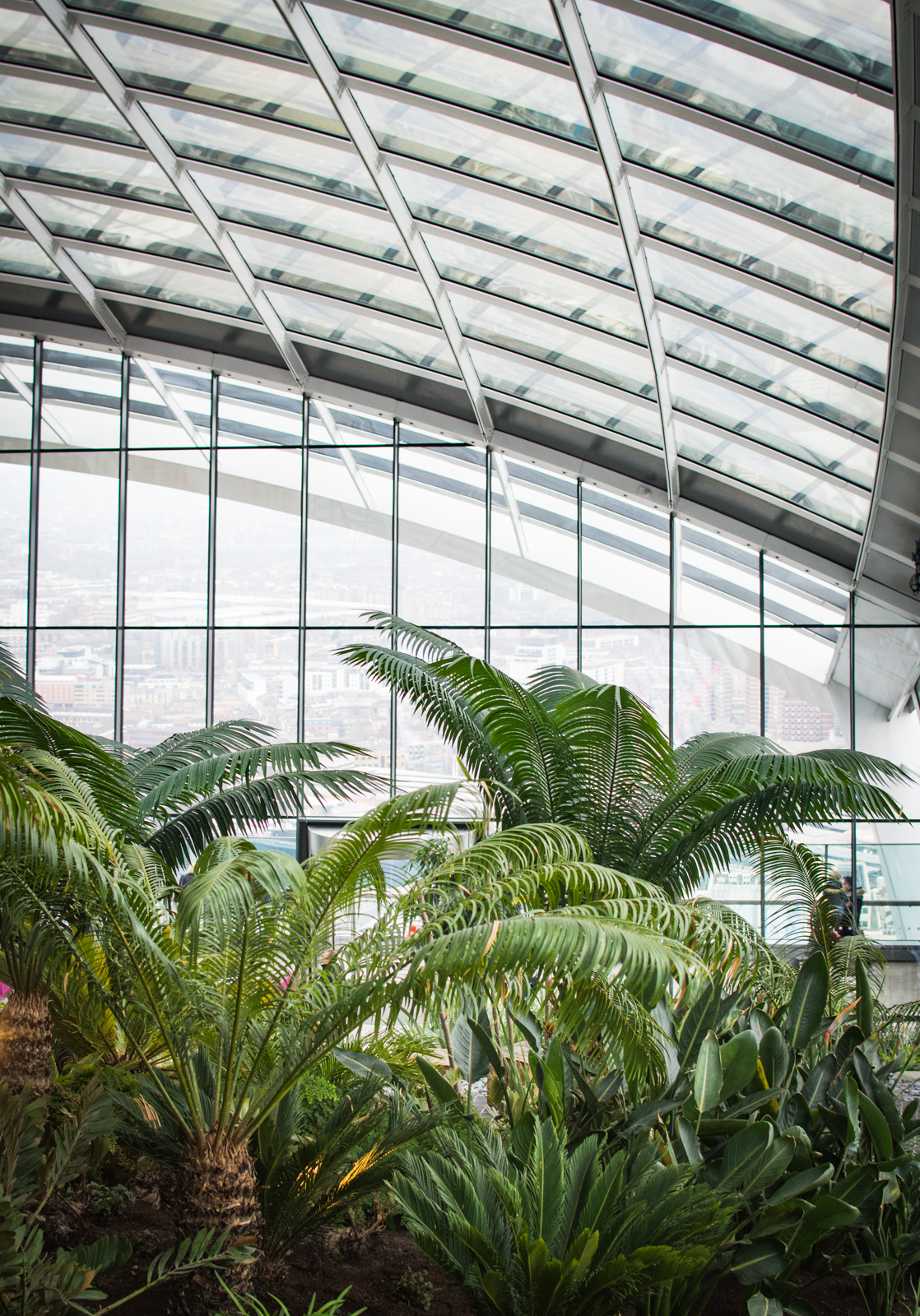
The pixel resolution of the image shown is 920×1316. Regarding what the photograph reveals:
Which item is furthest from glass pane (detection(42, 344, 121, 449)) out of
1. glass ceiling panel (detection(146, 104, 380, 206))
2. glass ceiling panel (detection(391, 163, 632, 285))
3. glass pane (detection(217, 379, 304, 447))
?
glass ceiling panel (detection(391, 163, 632, 285))

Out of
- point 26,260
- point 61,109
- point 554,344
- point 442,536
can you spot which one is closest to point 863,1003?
point 554,344

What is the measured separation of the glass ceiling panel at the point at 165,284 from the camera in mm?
12300

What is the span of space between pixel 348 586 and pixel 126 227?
491cm

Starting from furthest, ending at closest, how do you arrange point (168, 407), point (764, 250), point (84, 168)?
1. point (168, 407)
2. point (84, 168)
3. point (764, 250)

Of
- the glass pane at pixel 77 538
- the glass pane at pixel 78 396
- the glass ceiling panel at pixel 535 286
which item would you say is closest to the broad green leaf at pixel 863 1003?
the glass ceiling panel at pixel 535 286

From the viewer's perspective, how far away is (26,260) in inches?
502

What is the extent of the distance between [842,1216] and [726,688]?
929cm

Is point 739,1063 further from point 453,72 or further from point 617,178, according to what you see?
point 453,72

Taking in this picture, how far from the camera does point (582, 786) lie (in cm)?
689

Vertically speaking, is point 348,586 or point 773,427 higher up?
point 773,427

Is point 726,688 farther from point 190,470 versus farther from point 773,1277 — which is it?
point 773,1277

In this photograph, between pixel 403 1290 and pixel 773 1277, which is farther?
pixel 403 1290

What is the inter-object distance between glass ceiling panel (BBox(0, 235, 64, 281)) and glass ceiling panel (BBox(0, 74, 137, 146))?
8.25 feet

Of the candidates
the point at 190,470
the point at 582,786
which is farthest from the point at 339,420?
the point at 582,786
